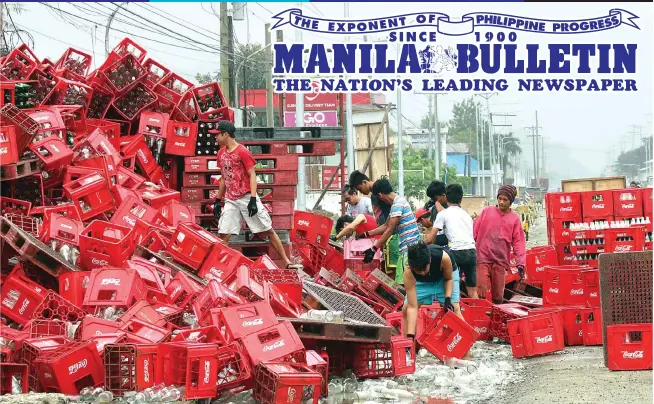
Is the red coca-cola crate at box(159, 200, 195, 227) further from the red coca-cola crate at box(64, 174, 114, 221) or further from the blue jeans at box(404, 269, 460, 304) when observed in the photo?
the blue jeans at box(404, 269, 460, 304)

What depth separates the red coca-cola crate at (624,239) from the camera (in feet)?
49.6

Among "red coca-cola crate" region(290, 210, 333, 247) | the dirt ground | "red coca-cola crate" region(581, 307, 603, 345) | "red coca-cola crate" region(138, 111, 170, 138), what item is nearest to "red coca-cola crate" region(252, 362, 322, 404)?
the dirt ground

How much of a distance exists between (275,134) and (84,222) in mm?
3768

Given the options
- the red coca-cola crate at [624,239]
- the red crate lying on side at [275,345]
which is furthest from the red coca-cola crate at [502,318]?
the red crate lying on side at [275,345]

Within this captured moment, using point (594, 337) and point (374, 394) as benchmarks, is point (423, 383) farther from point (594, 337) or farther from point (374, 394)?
point (594, 337)

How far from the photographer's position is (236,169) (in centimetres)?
1289

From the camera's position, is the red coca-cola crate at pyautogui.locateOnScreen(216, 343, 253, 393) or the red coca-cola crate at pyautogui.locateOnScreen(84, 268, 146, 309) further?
the red coca-cola crate at pyautogui.locateOnScreen(84, 268, 146, 309)

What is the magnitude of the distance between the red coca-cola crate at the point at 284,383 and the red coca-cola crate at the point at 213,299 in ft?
3.27

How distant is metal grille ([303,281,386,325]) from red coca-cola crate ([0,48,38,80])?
5039mm

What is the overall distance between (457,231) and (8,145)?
536 centimetres

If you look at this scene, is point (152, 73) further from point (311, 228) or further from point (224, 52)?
point (224, 52)

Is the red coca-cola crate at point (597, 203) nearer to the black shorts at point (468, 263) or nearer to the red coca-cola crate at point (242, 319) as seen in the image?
the black shorts at point (468, 263)

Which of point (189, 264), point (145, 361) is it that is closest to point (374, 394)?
point (145, 361)

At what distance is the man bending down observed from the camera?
10352 millimetres
